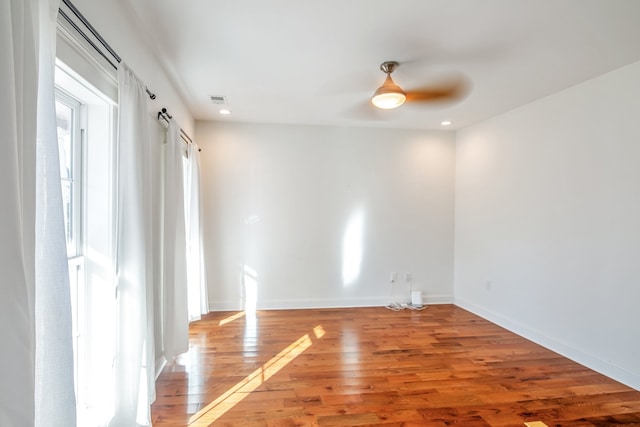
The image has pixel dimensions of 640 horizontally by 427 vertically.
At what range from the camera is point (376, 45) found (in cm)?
219

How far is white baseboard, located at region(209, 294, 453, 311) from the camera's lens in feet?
13.8

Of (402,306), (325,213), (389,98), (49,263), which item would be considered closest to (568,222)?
(389,98)

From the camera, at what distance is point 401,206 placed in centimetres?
452

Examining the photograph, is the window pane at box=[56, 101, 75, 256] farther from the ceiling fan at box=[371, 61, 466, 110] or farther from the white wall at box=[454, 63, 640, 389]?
the white wall at box=[454, 63, 640, 389]

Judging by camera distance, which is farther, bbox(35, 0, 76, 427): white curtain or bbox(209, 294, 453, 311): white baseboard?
bbox(209, 294, 453, 311): white baseboard

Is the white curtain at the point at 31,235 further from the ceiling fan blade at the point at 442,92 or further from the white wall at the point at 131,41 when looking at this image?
the ceiling fan blade at the point at 442,92

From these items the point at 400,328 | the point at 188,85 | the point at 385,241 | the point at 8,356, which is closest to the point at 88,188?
the point at 8,356

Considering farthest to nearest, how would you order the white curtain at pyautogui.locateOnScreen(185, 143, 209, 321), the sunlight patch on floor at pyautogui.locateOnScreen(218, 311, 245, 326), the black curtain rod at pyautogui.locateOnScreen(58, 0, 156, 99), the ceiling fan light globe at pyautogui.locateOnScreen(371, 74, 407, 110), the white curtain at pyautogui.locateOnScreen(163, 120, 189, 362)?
the sunlight patch on floor at pyautogui.locateOnScreen(218, 311, 245, 326)
the white curtain at pyautogui.locateOnScreen(185, 143, 209, 321)
the white curtain at pyautogui.locateOnScreen(163, 120, 189, 362)
the ceiling fan light globe at pyautogui.locateOnScreen(371, 74, 407, 110)
the black curtain rod at pyautogui.locateOnScreen(58, 0, 156, 99)

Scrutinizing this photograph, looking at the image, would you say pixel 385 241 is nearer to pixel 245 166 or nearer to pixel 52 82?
pixel 245 166

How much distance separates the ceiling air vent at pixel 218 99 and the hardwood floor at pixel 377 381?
2.56m

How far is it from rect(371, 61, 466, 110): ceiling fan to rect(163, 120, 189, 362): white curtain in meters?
1.77

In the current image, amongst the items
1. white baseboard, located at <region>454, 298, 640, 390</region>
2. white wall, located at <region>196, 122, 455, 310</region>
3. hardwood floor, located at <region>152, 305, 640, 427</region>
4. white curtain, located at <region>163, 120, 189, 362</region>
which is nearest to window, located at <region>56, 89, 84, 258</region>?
white curtain, located at <region>163, 120, 189, 362</region>

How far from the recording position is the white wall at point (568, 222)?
249 centimetres

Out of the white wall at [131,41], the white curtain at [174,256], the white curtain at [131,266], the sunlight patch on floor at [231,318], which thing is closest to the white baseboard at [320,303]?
the sunlight patch on floor at [231,318]
